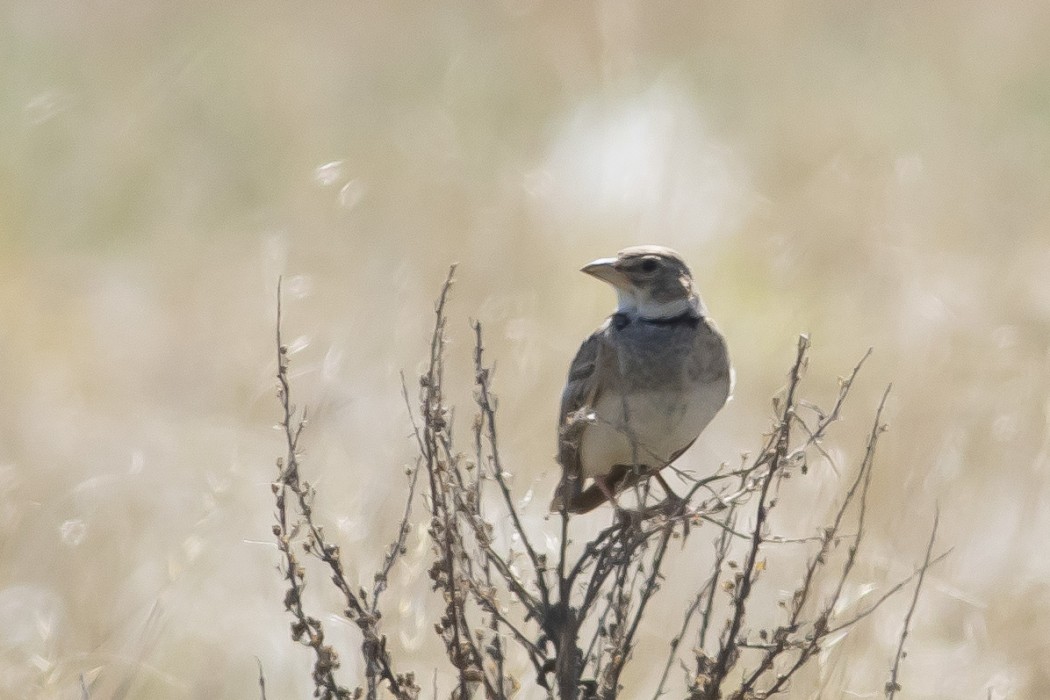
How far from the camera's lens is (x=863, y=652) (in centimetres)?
561

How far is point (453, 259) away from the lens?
8.43 m

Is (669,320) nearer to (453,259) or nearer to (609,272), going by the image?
(609,272)

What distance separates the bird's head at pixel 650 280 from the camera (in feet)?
17.5

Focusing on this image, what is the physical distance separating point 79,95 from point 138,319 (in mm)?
2640

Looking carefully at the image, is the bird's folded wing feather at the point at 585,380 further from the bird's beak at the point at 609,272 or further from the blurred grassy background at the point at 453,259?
the blurred grassy background at the point at 453,259

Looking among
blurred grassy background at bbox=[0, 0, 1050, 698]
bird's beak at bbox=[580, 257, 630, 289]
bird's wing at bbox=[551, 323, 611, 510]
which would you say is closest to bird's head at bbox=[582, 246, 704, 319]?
bird's beak at bbox=[580, 257, 630, 289]

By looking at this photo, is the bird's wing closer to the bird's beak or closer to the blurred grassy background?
the bird's beak

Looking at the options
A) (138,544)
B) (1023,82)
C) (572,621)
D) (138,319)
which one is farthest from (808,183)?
(572,621)

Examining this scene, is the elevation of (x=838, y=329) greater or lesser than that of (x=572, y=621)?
greater

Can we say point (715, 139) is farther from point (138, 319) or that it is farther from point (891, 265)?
point (138, 319)

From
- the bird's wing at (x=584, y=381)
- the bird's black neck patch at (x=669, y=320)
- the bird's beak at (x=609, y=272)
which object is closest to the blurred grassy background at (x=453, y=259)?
the bird's wing at (x=584, y=381)

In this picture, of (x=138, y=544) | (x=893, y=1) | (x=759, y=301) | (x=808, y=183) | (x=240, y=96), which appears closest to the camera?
(x=138, y=544)

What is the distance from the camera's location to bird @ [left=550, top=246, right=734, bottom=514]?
16.7ft

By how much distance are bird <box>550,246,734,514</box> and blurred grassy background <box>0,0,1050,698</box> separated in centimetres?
45
